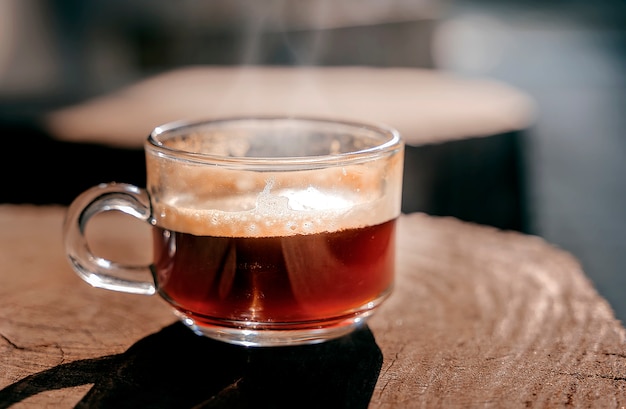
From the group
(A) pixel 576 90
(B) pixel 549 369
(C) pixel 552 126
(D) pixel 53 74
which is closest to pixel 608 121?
(C) pixel 552 126

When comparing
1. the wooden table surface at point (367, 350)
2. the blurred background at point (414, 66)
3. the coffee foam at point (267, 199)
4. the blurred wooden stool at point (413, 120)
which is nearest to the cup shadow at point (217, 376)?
the wooden table surface at point (367, 350)

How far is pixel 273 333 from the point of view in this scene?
3.11 feet

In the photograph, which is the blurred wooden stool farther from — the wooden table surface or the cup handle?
the cup handle

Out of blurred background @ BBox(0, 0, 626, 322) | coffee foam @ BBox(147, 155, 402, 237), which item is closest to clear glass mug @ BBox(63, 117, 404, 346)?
coffee foam @ BBox(147, 155, 402, 237)

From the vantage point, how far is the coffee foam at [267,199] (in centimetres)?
91

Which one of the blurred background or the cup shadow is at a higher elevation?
the cup shadow

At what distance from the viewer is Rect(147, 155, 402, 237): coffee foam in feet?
2.98

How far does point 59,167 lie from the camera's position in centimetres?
210

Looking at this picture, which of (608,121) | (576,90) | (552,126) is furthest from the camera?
(576,90)

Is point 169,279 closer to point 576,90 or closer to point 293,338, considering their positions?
point 293,338

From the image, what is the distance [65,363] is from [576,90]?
4.43 meters

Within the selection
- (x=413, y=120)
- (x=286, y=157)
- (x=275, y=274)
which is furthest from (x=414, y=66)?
(x=275, y=274)

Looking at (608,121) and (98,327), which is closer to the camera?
(98,327)

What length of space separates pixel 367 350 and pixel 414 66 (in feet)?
15.4
